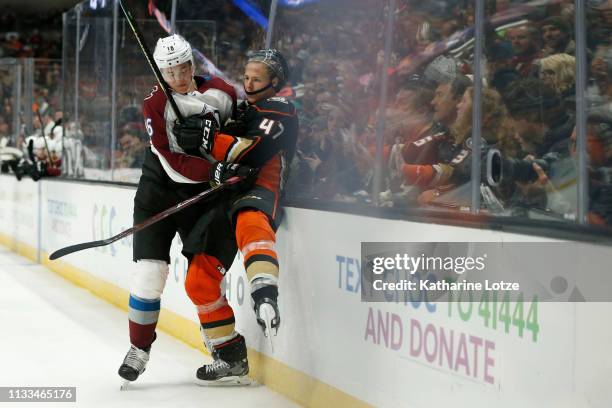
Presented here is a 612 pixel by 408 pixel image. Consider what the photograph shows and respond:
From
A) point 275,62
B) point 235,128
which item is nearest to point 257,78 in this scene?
point 275,62

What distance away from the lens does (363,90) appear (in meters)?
3.32

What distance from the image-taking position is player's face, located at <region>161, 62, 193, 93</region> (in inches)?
142

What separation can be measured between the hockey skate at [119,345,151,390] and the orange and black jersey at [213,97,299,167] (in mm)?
797

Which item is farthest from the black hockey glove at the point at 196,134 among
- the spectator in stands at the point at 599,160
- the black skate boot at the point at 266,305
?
the spectator in stands at the point at 599,160

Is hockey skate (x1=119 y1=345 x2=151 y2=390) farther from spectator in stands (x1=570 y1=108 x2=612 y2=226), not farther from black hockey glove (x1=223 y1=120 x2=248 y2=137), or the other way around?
spectator in stands (x1=570 y1=108 x2=612 y2=226)

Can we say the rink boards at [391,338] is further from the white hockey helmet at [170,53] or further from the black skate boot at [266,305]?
the white hockey helmet at [170,53]

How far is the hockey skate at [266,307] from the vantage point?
311 cm

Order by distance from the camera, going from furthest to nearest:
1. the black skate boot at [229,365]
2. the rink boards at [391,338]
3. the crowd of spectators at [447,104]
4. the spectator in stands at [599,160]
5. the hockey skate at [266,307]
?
the black skate boot at [229,365]
the hockey skate at [266,307]
the crowd of spectators at [447,104]
the spectator in stands at [599,160]
the rink boards at [391,338]

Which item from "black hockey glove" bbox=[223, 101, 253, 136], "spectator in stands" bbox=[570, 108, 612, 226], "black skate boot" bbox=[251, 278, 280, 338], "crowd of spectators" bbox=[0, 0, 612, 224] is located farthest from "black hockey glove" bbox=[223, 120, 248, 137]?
"spectator in stands" bbox=[570, 108, 612, 226]

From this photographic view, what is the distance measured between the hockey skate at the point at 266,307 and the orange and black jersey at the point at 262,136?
489 millimetres

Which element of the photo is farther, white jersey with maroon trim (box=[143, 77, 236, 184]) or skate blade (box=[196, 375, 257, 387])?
skate blade (box=[196, 375, 257, 387])

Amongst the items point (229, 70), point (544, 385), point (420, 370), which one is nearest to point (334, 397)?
point (420, 370)

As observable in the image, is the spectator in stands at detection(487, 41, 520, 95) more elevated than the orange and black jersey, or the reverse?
the spectator in stands at detection(487, 41, 520, 95)

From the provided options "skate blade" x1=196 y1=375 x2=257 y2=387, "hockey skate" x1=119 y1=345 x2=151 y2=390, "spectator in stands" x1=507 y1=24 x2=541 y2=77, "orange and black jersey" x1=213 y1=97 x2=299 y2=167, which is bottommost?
"skate blade" x1=196 y1=375 x2=257 y2=387
